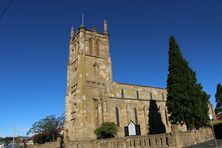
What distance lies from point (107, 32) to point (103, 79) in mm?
13731

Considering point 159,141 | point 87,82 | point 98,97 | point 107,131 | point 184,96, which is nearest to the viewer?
point 159,141

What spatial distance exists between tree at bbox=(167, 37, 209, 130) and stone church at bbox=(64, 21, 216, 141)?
9.82 m

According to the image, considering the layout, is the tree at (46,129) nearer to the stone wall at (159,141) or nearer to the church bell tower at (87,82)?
the church bell tower at (87,82)

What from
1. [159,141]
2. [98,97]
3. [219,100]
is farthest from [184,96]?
[219,100]

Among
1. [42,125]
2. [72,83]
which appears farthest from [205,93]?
[42,125]

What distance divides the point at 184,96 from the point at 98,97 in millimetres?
18595

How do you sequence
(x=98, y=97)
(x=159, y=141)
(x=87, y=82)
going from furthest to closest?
(x=87, y=82) < (x=98, y=97) < (x=159, y=141)

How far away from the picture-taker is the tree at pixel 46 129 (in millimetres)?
68000

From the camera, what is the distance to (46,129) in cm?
7325

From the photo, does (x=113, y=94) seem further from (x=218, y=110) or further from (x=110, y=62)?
(x=218, y=110)

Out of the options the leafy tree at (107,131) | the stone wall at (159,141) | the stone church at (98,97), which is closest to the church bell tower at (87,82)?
the stone church at (98,97)

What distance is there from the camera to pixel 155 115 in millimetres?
49625

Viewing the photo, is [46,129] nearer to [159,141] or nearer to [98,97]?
[98,97]

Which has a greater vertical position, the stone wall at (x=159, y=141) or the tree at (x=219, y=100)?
the tree at (x=219, y=100)
